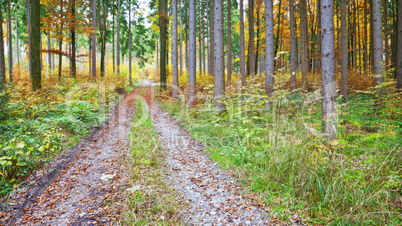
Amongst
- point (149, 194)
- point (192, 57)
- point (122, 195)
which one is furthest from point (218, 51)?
point (122, 195)

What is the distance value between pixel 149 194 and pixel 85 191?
1.37 m

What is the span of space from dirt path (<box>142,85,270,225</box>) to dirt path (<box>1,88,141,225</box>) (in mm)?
1159

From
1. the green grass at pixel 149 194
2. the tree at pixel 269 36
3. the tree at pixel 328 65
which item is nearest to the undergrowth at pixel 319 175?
the tree at pixel 328 65

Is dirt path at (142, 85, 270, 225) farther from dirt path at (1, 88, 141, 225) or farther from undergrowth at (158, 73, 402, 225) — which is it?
dirt path at (1, 88, 141, 225)

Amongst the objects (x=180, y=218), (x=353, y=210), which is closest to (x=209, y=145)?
(x=180, y=218)

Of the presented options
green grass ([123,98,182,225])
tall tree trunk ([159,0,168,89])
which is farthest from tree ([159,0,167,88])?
green grass ([123,98,182,225])

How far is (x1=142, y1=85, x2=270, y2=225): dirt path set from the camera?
3271 millimetres

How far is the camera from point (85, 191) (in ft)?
13.4

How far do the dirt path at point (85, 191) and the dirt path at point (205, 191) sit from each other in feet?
3.80

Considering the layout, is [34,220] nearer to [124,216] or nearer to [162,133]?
[124,216]

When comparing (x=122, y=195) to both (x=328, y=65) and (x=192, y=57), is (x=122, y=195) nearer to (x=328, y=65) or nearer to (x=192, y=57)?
(x=328, y=65)

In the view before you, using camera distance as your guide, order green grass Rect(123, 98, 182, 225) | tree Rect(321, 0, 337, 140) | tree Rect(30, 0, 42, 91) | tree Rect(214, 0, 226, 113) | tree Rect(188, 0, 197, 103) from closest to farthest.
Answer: green grass Rect(123, 98, 182, 225), tree Rect(321, 0, 337, 140), tree Rect(214, 0, 226, 113), tree Rect(30, 0, 42, 91), tree Rect(188, 0, 197, 103)

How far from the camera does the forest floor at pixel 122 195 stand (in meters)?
3.25

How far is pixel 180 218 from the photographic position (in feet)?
10.6
